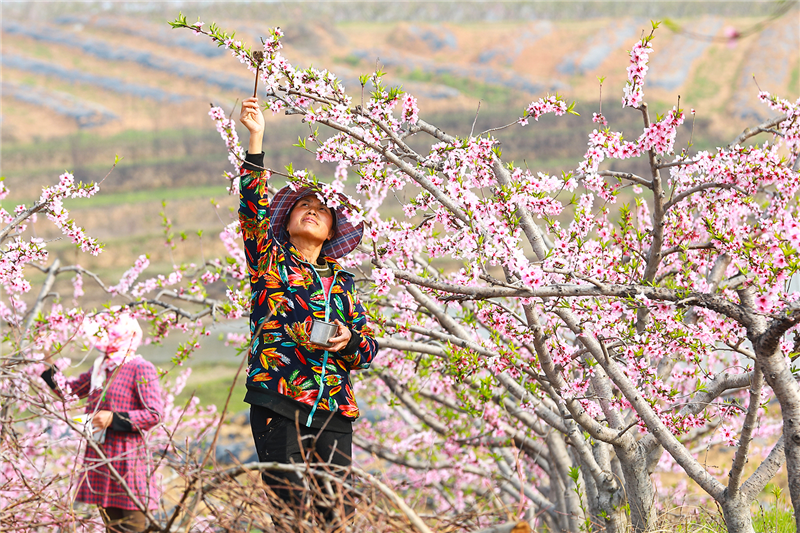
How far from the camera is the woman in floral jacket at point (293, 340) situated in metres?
2.61

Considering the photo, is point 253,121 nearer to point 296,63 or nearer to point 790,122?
point 790,122

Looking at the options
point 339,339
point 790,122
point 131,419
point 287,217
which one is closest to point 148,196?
point 131,419

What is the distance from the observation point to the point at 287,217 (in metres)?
3.11

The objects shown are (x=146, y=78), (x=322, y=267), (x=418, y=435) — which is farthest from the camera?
(x=146, y=78)

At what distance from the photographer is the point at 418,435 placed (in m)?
6.09

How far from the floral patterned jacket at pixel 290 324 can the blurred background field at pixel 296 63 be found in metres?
28.3

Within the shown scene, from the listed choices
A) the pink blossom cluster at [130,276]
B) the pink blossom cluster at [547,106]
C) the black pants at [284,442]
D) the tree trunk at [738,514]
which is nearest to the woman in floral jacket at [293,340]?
the black pants at [284,442]

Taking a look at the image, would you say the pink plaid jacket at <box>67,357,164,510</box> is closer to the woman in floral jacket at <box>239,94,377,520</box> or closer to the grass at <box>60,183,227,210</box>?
the woman in floral jacket at <box>239,94,377,520</box>

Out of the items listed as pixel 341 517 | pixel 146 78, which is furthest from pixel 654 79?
pixel 341 517

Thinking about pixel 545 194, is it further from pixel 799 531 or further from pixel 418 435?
pixel 418 435

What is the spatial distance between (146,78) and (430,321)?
54.2 meters

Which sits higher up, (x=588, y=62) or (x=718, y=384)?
(x=588, y=62)

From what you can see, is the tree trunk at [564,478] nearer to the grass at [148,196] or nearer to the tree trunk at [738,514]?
the tree trunk at [738,514]

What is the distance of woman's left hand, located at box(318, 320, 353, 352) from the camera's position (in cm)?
266
